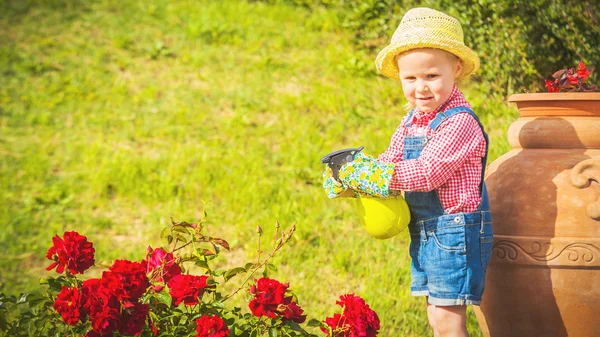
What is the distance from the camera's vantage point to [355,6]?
7.04 m

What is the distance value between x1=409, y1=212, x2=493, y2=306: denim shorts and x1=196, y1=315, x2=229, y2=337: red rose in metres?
0.88

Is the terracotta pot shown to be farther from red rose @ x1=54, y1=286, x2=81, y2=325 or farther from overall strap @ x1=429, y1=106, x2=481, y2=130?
red rose @ x1=54, y1=286, x2=81, y2=325

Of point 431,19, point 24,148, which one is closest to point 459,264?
point 431,19

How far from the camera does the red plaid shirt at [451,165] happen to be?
8.74ft

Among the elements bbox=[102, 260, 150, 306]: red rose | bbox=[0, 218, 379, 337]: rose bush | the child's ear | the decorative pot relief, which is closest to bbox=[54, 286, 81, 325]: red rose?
bbox=[0, 218, 379, 337]: rose bush

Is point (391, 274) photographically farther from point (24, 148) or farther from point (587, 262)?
point (24, 148)

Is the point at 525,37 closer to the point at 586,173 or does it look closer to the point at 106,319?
the point at 586,173

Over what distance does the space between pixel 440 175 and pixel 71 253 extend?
1389 mm

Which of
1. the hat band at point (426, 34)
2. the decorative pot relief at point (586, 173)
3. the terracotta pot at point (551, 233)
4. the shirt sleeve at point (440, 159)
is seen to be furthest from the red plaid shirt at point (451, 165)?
the decorative pot relief at point (586, 173)

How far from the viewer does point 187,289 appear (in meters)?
2.49

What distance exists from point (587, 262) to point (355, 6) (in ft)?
15.1

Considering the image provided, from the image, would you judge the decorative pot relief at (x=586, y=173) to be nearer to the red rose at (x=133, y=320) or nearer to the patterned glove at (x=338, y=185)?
the patterned glove at (x=338, y=185)

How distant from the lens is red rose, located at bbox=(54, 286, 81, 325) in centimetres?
236

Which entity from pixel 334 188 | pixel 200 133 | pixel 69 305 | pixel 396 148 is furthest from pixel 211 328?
pixel 200 133
